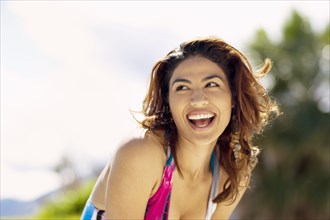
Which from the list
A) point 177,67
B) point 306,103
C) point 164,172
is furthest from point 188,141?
point 306,103

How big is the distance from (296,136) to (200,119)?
576 inches

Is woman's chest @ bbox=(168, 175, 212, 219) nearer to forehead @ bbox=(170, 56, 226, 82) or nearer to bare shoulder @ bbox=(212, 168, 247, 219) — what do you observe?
bare shoulder @ bbox=(212, 168, 247, 219)

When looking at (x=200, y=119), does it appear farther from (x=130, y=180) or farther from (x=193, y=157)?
(x=130, y=180)

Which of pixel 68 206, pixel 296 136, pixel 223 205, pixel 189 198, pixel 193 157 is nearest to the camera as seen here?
pixel 193 157

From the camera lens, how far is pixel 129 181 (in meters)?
3.18

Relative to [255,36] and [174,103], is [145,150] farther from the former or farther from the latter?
[255,36]

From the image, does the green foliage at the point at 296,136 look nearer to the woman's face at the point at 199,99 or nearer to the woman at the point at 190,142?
the woman at the point at 190,142

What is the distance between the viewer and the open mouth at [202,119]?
3.27 m

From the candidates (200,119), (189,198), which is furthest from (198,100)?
(189,198)

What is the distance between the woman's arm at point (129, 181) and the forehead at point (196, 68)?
17.7 inches

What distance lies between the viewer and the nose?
322 centimetres

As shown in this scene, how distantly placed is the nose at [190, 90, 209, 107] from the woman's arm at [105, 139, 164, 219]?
354mm

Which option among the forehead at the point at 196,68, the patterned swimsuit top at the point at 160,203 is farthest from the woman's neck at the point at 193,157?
the forehead at the point at 196,68

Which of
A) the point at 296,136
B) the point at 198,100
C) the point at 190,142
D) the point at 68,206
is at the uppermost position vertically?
the point at 198,100
